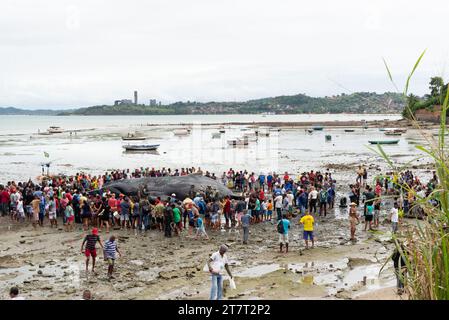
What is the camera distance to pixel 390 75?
11.6ft

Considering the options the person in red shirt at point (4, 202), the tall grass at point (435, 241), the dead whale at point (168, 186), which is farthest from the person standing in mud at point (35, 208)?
the tall grass at point (435, 241)

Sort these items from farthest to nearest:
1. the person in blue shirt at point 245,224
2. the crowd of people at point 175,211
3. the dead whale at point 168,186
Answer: the dead whale at point 168,186
the crowd of people at point 175,211
the person in blue shirt at point 245,224

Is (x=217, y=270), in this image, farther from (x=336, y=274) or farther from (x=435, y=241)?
(x=435, y=241)

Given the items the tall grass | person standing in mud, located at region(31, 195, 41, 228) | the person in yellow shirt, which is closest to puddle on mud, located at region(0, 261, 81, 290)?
person standing in mud, located at region(31, 195, 41, 228)

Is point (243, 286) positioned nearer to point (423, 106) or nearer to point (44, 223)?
point (44, 223)

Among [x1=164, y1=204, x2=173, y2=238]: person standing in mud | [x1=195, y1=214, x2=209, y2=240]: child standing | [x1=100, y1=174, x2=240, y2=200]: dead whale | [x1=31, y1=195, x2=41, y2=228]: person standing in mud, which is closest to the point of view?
[x1=195, y1=214, x2=209, y2=240]: child standing

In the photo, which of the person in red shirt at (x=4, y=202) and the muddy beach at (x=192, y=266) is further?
the person in red shirt at (x=4, y=202)

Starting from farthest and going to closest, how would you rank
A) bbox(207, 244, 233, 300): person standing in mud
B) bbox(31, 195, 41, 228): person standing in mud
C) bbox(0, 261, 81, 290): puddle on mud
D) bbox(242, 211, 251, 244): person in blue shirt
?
1. bbox(31, 195, 41, 228): person standing in mud
2. bbox(242, 211, 251, 244): person in blue shirt
3. bbox(0, 261, 81, 290): puddle on mud
4. bbox(207, 244, 233, 300): person standing in mud

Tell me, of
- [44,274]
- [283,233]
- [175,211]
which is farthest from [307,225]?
[44,274]

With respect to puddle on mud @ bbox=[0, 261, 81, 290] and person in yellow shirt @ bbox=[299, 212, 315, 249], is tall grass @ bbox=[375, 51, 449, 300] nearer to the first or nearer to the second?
puddle on mud @ bbox=[0, 261, 81, 290]

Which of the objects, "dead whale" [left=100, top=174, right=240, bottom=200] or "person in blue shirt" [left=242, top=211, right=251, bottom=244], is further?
"dead whale" [left=100, top=174, right=240, bottom=200]

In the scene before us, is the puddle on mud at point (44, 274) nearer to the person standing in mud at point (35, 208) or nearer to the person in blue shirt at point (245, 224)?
the person standing in mud at point (35, 208)

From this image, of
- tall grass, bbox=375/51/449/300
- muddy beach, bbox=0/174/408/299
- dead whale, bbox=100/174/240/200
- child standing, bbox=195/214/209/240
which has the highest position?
tall grass, bbox=375/51/449/300

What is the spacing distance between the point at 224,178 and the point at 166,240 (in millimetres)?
13303
